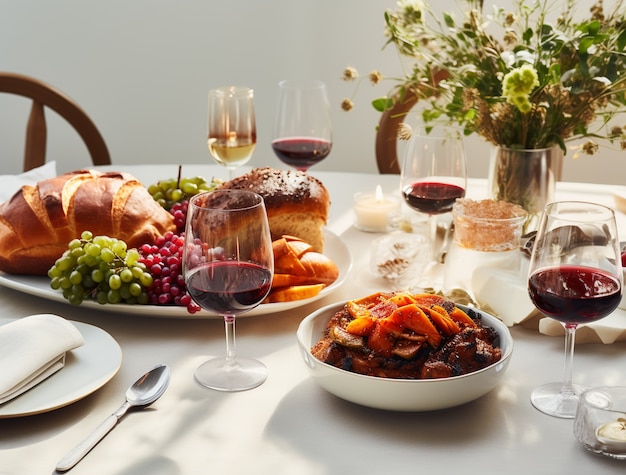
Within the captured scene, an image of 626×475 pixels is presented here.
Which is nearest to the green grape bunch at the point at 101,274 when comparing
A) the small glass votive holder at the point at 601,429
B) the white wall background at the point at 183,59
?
the small glass votive holder at the point at 601,429

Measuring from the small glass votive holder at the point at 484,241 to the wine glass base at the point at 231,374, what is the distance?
0.40 m

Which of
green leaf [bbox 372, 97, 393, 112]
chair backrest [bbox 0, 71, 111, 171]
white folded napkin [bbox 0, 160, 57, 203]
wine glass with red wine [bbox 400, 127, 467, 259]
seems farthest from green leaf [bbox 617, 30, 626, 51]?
chair backrest [bbox 0, 71, 111, 171]

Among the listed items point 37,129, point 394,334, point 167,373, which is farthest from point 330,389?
point 37,129

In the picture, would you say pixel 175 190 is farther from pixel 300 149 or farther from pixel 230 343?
pixel 230 343

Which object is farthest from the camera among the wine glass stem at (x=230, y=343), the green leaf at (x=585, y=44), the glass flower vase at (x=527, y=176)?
the glass flower vase at (x=527, y=176)

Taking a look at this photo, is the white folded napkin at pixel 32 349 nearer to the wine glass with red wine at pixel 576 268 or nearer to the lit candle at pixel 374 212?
the wine glass with red wine at pixel 576 268

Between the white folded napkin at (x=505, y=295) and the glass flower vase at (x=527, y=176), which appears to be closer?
the white folded napkin at (x=505, y=295)

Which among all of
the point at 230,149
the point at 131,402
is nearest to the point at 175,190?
the point at 230,149

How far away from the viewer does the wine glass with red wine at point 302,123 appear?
1.85m

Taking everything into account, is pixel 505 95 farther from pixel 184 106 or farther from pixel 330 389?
pixel 184 106

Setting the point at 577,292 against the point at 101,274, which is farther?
the point at 101,274

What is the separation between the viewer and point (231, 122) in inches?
70.4

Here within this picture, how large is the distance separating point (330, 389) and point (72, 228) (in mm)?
683

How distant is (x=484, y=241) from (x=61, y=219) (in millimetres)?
767
